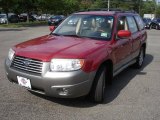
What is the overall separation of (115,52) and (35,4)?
34913 millimetres

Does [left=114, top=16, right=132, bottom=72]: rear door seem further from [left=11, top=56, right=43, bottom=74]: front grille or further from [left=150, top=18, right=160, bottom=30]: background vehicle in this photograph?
[left=150, top=18, right=160, bottom=30]: background vehicle

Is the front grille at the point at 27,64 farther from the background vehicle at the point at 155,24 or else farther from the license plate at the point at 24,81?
the background vehicle at the point at 155,24

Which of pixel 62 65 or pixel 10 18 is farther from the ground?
pixel 62 65

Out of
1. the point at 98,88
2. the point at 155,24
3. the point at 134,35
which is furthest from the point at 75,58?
the point at 155,24

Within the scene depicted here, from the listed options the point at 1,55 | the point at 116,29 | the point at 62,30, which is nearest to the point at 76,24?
the point at 62,30

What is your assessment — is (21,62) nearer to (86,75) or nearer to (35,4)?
(86,75)

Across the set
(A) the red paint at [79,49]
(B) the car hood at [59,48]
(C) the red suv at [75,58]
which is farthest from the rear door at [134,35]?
(B) the car hood at [59,48]

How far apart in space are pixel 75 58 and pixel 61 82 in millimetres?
447

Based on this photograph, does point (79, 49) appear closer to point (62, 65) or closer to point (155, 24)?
point (62, 65)

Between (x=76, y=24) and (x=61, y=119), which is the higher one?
(x=76, y=24)

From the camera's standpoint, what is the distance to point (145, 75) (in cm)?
770

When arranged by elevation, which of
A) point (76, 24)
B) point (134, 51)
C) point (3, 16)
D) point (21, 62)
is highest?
point (76, 24)

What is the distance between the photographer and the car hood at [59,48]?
4738mm

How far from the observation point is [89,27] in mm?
6164
